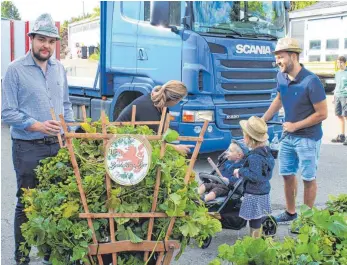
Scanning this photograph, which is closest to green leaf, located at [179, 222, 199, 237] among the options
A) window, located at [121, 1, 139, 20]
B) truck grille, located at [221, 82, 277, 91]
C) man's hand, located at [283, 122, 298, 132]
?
man's hand, located at [283, 122, 298, 132]

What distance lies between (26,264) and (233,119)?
188 inches

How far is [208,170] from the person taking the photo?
28.3 feet

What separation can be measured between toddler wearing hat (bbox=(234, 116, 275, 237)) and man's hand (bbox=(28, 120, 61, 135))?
1.69 metres

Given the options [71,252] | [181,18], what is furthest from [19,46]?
[71,252]

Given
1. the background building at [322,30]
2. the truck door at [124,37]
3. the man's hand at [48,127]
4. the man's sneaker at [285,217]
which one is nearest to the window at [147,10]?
the truck door at [124,37]

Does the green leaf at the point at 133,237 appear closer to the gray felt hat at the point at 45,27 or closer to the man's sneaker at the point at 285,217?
the gray felt hat at the point at 45,27

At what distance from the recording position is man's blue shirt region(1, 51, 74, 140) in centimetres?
412

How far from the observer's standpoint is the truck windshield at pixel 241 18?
8.12m

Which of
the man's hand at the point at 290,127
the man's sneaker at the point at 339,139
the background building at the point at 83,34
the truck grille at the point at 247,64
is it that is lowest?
the man's sneaker at the point at 339,139

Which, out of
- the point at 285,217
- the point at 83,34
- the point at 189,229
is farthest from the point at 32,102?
the point at 83,34

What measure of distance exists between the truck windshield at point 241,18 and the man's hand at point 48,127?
175 inches

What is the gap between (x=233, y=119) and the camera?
855cm

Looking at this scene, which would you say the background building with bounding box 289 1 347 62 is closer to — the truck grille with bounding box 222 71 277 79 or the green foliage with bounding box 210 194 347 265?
the truck grille with bounding box 222 71 277 79

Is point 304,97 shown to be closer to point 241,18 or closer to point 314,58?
point 241,18
